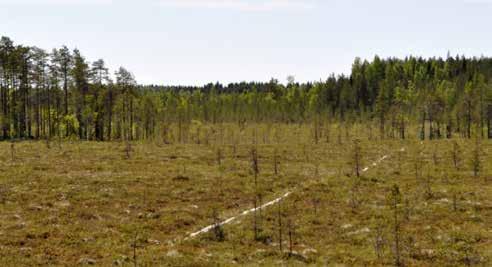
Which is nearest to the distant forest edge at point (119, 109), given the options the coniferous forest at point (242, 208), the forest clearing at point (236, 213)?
the coniferous forest at point (242, 208)

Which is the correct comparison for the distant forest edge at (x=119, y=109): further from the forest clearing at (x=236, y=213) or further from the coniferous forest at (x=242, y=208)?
the forest clearing at (x=236, y=213)

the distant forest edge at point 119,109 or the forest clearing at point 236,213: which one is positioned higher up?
the distant forest edge at point 119,109

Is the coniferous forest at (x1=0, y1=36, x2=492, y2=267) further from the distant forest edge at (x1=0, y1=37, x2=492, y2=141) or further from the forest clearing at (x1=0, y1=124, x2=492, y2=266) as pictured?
the distant forest edge at (x1=0, y1=37, x2=492, y2=141)

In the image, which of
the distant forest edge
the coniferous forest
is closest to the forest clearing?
the coniferous forest

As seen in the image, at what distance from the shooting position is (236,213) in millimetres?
24406

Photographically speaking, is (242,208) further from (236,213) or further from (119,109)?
(119,109)

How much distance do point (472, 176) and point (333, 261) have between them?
23.6m

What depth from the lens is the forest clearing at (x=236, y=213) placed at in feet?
56.9

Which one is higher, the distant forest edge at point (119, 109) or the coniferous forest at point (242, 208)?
the distant forest edge at point (119, 109)

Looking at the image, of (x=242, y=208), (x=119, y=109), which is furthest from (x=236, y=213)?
(x=119, y=109)

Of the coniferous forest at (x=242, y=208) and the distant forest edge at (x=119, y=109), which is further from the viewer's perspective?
the distant forest edge at (x=119, y=109)

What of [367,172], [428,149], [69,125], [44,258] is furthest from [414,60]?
[44,258]

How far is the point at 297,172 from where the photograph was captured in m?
38.8

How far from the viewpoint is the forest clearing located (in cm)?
1734
